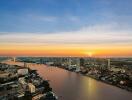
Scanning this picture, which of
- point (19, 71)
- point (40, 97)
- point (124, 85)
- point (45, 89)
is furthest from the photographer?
point (19, 71)

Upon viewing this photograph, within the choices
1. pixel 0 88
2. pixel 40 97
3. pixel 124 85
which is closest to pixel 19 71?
pixel 0 88

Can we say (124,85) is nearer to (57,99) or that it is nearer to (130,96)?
(130,96)

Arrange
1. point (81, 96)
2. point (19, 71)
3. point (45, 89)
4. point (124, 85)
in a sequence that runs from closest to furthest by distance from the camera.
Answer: point (81, 96) < point (45, 89) < point (124, 85) < point (19, 71)

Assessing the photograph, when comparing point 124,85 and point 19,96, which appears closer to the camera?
point 19,96

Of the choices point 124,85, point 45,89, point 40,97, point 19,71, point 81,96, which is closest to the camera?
point 40,97

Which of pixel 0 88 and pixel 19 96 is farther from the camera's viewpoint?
pixel 0 88

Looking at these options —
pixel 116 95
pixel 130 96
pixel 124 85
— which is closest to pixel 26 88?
pixel 116 95

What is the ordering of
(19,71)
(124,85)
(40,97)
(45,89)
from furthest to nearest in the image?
(19,71) → (124,85) → (45,89) → (40,97)

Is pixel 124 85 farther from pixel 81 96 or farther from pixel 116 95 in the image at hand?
pixel 81 96
